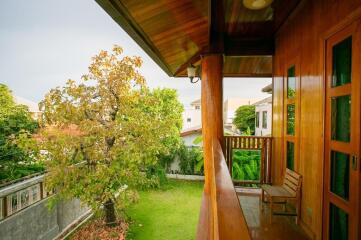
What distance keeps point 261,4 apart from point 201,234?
132 inches

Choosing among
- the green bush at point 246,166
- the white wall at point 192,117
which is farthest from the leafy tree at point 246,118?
the white wall at point 192,117

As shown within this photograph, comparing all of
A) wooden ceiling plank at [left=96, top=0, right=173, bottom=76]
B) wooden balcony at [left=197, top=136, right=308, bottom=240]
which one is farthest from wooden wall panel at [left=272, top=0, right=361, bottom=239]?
wooden ceiling plank at [left=96, top=0, right=173, bottom=76]

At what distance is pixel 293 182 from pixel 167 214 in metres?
5.86

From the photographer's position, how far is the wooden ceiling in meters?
2.72

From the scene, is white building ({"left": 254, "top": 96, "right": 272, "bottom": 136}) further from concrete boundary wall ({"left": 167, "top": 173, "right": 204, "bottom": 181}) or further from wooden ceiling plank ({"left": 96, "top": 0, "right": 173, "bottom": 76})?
wooden ceiling plank ({"left": 96, "top": 0, "right": 173, "bottom": 76})

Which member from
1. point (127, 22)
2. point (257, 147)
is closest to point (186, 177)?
point (257, 147)

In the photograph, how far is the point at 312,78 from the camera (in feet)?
10.6

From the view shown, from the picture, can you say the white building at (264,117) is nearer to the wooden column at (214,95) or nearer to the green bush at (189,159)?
the green bush at (189,159)

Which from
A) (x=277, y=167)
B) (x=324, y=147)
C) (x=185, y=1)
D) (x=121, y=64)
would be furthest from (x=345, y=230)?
(x=121, y=64)

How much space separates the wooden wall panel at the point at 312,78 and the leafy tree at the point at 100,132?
436cm

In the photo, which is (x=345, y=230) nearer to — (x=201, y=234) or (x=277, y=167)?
(x=201, y=234)

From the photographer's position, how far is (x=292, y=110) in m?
4.14

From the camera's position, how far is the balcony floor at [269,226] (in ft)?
10.8

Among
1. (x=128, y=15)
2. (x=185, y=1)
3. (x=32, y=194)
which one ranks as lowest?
(x=32, y=194)
